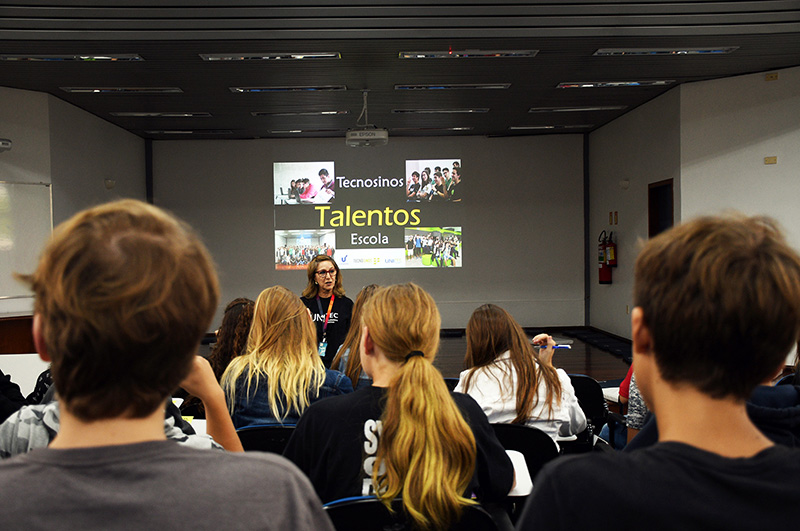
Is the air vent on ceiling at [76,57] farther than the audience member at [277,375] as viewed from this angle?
Yes

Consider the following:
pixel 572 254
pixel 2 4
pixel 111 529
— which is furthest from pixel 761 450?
pixel 572 254

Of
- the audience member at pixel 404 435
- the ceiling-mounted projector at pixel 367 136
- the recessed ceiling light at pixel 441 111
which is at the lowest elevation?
the audience member at pixel 404 435

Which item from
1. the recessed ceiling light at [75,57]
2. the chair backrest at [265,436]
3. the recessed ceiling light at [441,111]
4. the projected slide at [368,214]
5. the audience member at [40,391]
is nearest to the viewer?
the chair backrest at [265,436]

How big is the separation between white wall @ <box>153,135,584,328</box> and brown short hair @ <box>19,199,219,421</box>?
10.4 meters

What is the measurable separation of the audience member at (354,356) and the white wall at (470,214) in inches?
291

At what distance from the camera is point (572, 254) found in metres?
11.3

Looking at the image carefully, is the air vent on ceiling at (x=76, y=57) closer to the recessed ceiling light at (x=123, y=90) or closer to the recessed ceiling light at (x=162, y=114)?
the recessed ceiling light at (x=123, y=90)

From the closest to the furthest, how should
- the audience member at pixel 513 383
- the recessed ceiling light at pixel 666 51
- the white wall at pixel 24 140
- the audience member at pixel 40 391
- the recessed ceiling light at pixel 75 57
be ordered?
the audience member at pixel 40 391
the audience member at pixel 513 383
the recessed ceiling light at pixel 75 57
the recessed ceiling light at pixel 666 51
the white wall at pixel 24 140

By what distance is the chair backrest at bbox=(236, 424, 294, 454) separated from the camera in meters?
2.28

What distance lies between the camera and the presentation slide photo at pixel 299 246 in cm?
1115

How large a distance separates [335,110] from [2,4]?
436cm

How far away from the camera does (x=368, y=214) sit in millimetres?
11078

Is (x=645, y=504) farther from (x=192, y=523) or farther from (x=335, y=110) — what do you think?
(x=335, y=110)

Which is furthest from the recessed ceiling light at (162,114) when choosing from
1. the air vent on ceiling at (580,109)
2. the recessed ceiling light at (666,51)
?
the recessed ceiling light at (666,51)
